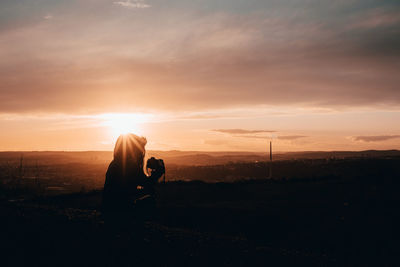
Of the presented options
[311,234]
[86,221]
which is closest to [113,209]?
[86,221]

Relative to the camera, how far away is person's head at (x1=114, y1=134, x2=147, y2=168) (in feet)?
20.8

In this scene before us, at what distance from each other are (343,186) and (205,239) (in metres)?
29.5

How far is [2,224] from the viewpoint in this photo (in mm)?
4734

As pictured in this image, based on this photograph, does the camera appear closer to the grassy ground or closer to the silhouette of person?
the silhouette of person

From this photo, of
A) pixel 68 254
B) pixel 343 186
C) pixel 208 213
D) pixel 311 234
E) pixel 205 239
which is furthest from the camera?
pixel 343 186

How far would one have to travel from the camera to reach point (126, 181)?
6.21 metres

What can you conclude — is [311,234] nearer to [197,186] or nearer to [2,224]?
[2,224]

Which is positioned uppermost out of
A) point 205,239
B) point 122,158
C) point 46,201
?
point 122,158

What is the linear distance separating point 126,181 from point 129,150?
1.89 ft

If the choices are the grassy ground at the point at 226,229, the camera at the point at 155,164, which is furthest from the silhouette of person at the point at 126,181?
the grassy ground at the point at 226,229

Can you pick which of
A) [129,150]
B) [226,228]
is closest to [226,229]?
[226,228]

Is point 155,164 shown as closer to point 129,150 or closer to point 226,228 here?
point 129,150

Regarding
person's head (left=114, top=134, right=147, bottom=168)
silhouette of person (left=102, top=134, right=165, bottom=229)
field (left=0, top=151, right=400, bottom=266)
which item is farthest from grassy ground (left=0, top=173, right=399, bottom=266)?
person's head (left=114, top=134, right=147, bottom=168)

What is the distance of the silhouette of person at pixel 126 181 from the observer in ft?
19.5
